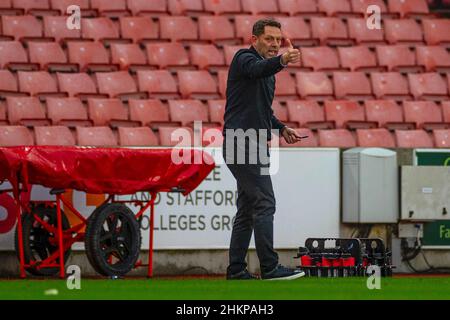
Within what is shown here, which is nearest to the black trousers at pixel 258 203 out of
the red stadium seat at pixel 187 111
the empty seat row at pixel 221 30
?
the red stadium seat at pixel 187 111

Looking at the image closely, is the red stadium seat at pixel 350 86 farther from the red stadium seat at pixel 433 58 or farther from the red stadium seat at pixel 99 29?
the red stadium seat at pixel 99 29

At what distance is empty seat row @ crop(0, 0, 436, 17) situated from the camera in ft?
48.7

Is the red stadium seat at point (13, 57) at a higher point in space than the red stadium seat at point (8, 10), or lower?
lower

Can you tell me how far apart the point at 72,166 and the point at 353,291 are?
3.21 m

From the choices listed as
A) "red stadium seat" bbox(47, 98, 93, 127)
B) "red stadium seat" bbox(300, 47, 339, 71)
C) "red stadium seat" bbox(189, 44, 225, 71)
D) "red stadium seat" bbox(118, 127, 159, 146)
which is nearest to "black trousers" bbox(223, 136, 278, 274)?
"red stadium seat" bbox(118, 127, 159, 146)

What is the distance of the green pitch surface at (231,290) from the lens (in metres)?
7.62

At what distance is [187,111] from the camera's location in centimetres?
1390

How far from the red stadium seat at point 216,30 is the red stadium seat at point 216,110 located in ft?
4.02

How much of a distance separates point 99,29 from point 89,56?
524 millimetres

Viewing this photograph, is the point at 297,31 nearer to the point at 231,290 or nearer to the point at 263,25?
the point at 263,25

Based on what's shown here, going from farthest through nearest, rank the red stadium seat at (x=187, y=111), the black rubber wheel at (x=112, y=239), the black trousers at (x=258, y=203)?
1. the red stadium seat at (x=187, y=111)
2. the black rubber wheel at (x=112, y=239)
3. the black trousers at (x=258, y=203)

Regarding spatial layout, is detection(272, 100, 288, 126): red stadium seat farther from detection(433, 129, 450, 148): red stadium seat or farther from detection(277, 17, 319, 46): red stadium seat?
detection(433, 129, 450, 148): red stadium seat

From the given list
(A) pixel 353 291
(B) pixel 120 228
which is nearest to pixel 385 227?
(B) pixel 120 228
